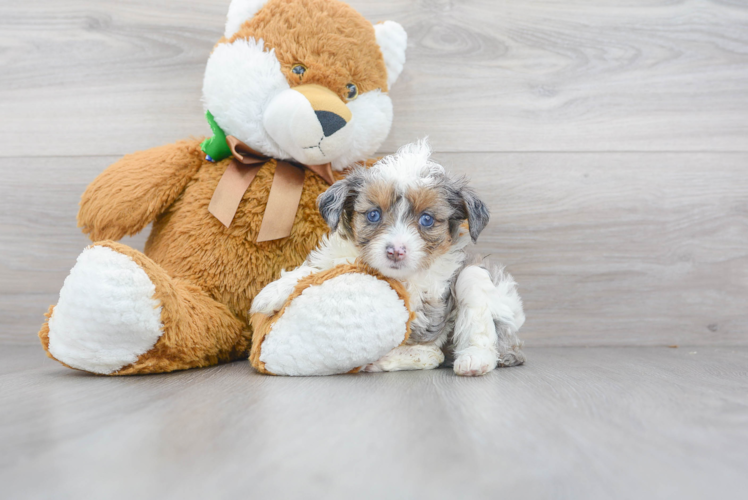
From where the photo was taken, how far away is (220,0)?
5.74 feet

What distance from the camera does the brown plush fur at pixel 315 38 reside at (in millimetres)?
1383

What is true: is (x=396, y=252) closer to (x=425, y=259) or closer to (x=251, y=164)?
(x=425, y=259)

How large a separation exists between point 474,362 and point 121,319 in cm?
75

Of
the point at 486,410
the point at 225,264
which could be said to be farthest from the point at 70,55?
the point at 486,410

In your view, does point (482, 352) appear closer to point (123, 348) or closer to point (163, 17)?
point (123, 348)

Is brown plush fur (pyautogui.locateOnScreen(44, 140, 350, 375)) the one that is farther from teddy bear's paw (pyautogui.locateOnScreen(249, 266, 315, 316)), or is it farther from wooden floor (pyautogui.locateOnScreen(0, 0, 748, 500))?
wooden floor (pyautogui.locateOnScreen(0, 0, 748, 500))

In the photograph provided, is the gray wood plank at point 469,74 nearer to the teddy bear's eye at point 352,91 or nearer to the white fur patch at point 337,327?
the teddy bear's eye at point 352,91

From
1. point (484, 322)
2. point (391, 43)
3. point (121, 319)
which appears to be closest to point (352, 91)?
point (391, 43)

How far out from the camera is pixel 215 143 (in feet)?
4.82

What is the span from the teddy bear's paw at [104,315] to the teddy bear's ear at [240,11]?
2.35 ft

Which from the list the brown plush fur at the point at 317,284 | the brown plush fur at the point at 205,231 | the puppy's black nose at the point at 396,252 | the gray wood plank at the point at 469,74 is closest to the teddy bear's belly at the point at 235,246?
the brown plush fur at the point at 205,231

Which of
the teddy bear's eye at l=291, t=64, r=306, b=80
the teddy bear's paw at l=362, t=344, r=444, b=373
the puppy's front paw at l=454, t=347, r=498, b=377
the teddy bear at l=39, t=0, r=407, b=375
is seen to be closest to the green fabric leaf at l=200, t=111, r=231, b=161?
the teddy bear at l=39, t=0, r=407, b=375

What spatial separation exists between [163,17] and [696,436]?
1.84 meters

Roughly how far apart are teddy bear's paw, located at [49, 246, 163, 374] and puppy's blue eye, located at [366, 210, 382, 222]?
49cm
